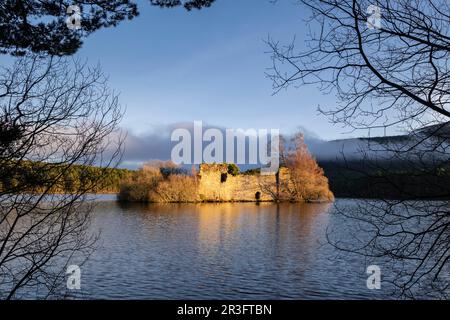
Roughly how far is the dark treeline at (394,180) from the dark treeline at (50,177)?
3.19 meters

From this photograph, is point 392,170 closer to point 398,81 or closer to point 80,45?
point 398,81

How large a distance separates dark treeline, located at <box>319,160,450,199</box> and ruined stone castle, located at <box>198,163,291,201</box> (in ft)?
176

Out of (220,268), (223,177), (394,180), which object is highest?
(223,177)

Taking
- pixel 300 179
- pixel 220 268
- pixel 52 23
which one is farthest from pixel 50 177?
pixel 300 179

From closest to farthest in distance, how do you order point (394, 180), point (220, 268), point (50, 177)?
point (394, 180)
point (50, 177)
point (220, 268)

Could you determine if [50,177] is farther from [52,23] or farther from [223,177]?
[223,177]

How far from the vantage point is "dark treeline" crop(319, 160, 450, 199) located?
12.5ft

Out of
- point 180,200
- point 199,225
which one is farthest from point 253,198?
point 199,225

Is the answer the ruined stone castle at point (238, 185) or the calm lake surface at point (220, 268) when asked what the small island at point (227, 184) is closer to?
the ruined stone castle at point (238, 185)

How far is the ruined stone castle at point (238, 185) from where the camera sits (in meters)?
59.1

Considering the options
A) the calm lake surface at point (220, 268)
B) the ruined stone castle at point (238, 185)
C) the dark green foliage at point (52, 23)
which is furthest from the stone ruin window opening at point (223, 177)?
the dark green foliage at point (52, 23)

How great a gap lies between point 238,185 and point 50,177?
188 ft

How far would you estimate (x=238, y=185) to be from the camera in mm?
62500
